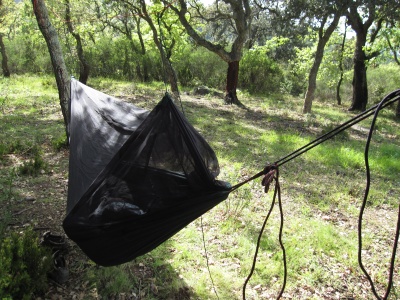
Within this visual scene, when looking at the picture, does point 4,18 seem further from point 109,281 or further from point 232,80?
point 109,281

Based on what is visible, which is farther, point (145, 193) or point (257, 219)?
point (257, 219)

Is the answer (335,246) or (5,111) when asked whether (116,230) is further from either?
(5,111)

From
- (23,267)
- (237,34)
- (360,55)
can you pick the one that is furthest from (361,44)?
(23,267)

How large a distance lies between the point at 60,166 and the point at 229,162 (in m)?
2.51

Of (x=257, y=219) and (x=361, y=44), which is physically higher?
(x=361, y=44)

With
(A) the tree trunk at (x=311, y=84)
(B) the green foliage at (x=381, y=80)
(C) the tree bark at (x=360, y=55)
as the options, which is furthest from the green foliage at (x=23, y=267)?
(B) the green foliage at (x=381, y=80)

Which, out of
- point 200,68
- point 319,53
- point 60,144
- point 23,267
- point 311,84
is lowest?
point 23,267

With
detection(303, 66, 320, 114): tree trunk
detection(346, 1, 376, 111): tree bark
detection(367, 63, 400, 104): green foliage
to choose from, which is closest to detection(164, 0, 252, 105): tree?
detection(303, 66, 320, 114): tree trunk

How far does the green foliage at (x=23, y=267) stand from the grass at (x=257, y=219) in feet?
1.11

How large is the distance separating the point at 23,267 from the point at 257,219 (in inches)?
93.4

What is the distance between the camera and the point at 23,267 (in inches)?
79.0

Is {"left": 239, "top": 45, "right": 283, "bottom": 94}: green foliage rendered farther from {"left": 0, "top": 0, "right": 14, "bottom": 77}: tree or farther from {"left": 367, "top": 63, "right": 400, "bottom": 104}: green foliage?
{"left": 0, "top": 0, "right": 14, "bottom": 77}: tree

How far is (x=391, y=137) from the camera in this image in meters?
8.09

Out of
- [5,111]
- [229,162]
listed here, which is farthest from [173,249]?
[5,111]
